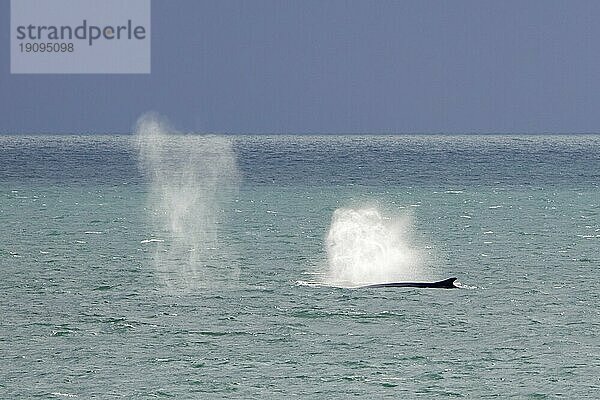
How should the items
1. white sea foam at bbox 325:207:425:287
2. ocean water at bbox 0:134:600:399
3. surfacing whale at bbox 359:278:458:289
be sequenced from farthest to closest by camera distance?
white sea foam at bbox 325:207:425:287
surfacing whale at bbox 359:278:458:289
ocean water at bbox 0:134:600:399

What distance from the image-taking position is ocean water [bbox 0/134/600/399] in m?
31.5

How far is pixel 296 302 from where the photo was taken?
137 ft

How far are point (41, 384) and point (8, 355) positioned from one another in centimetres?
336

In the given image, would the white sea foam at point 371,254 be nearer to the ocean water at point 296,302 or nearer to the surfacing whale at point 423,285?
the ocean water at point 296,302

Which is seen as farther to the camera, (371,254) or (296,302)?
(371,254)

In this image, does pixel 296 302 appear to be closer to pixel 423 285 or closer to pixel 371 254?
pixel 423 285

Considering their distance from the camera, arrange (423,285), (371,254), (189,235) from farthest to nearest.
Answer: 1. (189,235)
2. (371,254)
3. (423,285)

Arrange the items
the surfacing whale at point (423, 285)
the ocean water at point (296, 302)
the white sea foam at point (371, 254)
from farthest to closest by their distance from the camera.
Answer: the white sea foam at point (371, 254)
the surfacing whale at point (423, 285)
the ocean water at point (296, 302)

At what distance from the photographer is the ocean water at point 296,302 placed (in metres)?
31.5

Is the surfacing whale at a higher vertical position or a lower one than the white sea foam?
higher

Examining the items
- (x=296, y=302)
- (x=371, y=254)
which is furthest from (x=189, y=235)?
(x=296, y=302)

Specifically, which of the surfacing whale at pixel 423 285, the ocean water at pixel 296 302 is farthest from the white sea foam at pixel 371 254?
the surfacing whale at pixel 423 285

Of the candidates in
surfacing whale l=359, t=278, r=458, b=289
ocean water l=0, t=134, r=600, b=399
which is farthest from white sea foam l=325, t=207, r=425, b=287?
surfacing whale l=359, t=278, r=458, b=289

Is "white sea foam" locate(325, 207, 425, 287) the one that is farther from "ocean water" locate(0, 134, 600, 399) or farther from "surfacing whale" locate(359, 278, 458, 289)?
"surfacing whale" locate(359, 278, 458, 289)
